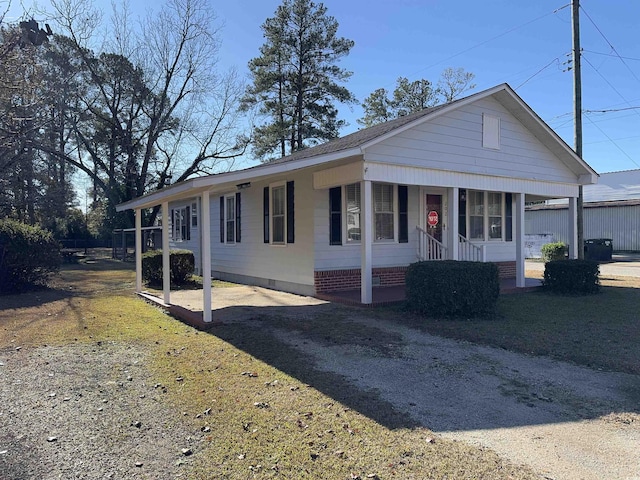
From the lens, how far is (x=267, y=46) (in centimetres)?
2894

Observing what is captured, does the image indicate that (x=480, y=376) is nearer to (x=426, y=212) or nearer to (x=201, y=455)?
(x=201, y=455)

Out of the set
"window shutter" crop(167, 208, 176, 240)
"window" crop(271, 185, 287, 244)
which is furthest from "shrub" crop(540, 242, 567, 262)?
"window shutter" crop(167, 208, 176, 240)

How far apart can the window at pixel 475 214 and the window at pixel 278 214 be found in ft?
17.3

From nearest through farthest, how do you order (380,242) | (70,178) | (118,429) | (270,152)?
(118,429) → (380,242) → (270,152) → (70,178)

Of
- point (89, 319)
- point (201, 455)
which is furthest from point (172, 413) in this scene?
point (89, 319)

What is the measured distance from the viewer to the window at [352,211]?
1059cm

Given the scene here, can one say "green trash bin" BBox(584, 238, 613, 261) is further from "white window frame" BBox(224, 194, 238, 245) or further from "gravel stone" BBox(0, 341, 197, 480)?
"gravel stone" BBox(0, 341, 197, 480)

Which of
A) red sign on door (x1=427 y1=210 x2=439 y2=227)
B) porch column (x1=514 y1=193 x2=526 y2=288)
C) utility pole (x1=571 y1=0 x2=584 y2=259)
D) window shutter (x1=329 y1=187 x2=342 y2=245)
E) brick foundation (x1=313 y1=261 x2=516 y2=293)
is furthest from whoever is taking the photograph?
utility pole (x1=571 y1=0 x2=584 y2=259)

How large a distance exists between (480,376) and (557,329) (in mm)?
2882

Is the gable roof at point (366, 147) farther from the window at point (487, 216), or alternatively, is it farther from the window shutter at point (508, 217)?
the window at point (487, 216)

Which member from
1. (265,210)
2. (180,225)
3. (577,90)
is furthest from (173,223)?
(577,90)

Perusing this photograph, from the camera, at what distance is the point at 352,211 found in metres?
10.6

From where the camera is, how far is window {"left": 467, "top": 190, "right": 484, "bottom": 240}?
1282 centimetres

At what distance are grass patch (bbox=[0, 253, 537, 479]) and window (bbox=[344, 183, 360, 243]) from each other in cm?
413
